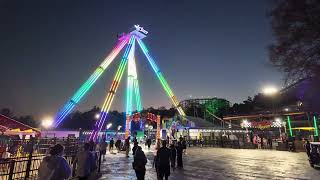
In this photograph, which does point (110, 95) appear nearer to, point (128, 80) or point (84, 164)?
point (128, 80)

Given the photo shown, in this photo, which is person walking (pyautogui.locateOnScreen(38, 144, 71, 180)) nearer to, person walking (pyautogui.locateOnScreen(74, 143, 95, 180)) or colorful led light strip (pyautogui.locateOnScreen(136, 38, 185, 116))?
person walking (pyautogui.locateOnScreen(74, 143, 95, 180))

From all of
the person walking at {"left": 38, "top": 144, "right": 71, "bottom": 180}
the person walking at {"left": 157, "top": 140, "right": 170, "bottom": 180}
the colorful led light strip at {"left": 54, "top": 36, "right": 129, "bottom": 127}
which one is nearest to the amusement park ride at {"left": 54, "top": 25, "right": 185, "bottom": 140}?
the colorful led light strip at {"left": 54, "top": 36, "right": 129, "bottom": 127}

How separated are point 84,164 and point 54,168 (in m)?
2.76

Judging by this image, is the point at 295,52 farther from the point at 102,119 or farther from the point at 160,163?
the point at 102,119

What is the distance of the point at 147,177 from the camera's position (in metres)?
13.9

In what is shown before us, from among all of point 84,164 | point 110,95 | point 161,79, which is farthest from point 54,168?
point 161,79

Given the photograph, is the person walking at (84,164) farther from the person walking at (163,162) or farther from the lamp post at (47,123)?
the lamp post at (47,123)

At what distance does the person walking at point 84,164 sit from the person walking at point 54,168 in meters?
2.53

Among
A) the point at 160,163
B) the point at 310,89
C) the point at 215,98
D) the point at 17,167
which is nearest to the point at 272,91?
the point at 310,89

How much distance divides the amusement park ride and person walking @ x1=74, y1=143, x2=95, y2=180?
91.6 feet

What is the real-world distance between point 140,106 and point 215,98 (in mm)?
107478

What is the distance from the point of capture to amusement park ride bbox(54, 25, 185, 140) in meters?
40.8

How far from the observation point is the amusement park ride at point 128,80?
40.8m

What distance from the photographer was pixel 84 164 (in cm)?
800
